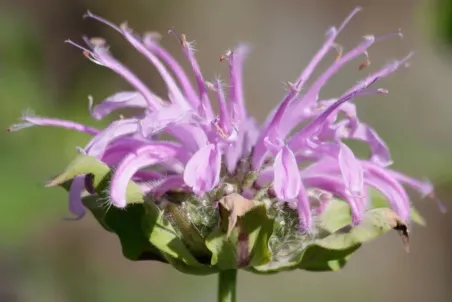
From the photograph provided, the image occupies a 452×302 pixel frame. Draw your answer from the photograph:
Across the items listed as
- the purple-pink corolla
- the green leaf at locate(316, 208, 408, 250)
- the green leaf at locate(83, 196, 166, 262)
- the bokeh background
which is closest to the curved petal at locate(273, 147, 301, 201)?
the purple-pink corolla

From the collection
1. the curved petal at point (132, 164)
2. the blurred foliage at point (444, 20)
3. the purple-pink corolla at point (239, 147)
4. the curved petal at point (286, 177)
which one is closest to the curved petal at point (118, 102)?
the purple-pink corolla at point (239, 147)

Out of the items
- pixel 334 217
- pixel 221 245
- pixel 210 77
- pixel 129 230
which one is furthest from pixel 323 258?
pixel 210 77

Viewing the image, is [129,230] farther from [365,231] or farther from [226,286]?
[365,231]

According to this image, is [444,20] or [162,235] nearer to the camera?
[162,235]

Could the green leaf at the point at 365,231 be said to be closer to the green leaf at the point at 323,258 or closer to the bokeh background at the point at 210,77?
the green leaf at the point at 323,258

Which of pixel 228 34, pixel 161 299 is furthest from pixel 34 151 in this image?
pixel 228 34

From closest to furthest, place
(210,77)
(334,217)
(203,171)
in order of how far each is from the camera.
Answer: (203,171), (334,217), (210,77)

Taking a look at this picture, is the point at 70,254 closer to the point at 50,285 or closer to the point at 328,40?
the point at 50,285

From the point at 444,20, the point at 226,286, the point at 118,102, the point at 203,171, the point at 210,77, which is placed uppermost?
the point at 210,77
